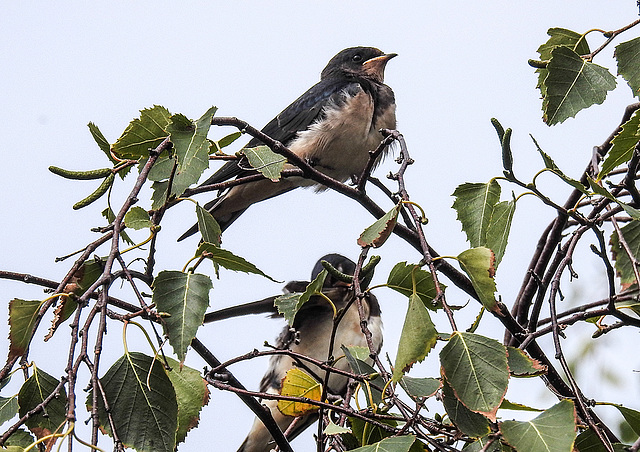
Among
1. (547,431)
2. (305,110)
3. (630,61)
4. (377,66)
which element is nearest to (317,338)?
(305,110)

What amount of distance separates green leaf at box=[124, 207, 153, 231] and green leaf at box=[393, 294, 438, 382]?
0.43 meters

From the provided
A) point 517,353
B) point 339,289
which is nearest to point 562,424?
point 517,353

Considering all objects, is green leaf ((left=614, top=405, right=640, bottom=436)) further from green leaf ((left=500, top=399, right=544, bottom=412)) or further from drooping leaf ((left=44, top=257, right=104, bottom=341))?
drooping leaf ((left=44, top=257, right=104, bottom=341))

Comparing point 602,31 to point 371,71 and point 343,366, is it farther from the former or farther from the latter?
point 371,71

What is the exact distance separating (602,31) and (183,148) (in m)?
0.88

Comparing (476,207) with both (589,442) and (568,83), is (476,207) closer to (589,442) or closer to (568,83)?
(568,83)

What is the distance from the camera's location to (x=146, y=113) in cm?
140

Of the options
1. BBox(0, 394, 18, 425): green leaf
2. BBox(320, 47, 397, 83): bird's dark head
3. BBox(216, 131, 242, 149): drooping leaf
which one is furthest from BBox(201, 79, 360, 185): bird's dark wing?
BBox(0, 394, 18, 425): green leaf

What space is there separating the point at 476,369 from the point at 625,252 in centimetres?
74

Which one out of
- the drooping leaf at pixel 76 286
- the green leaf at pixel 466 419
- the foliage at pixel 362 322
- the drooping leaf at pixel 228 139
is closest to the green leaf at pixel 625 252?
the foliage at pixel 362 322

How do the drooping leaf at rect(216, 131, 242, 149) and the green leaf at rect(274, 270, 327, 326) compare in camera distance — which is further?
the drooping leaf at rect(216, 131, 242, 149)

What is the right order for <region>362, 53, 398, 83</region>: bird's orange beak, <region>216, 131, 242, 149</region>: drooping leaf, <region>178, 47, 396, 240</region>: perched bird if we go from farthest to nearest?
<region>362, 53, 398, 83</region>: bird's orange beak → <region>178, 47, 396, 240</region>: perched bird → <region>216, 131, 242, 149</region>: drooping leaf

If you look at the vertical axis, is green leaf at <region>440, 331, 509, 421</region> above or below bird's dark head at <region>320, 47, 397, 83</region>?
below

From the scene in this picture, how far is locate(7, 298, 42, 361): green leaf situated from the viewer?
1.12m
